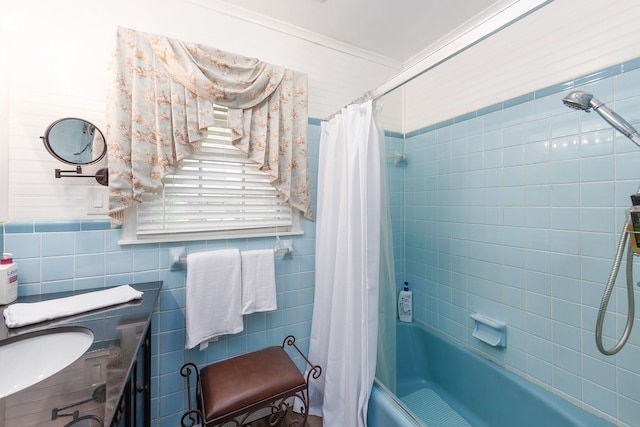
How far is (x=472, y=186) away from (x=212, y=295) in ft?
5.35

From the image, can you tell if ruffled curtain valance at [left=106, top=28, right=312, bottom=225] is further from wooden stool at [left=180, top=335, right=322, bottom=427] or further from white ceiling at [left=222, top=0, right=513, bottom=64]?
wooden stool at [left=180, top=335, right=322, bottom=427]

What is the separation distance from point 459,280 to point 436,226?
38 cm

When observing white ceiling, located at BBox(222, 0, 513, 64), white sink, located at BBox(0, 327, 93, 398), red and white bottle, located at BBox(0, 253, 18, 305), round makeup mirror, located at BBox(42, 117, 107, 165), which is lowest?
white sink, located at BBox(0, 327, 93, 398)

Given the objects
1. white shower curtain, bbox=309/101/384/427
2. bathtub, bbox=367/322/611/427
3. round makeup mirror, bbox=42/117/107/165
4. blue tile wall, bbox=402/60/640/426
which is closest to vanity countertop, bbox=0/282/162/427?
round makeup mirror, bbox=42/117/107/165

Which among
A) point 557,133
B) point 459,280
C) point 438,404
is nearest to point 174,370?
point 438,404

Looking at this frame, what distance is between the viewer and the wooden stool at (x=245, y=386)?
0.98 metres

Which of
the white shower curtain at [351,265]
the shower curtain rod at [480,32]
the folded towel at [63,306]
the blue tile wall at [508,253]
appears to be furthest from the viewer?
the white shower curtain at [351,265]

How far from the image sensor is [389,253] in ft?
4.17

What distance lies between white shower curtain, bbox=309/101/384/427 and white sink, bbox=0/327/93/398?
1.00 metres

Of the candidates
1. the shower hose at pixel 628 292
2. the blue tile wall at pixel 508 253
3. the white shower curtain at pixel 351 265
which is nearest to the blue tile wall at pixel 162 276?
the blue tile wall at pixel 508 253

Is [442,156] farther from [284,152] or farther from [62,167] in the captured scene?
[62,167]

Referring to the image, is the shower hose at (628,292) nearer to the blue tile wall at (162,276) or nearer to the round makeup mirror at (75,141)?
the blue tile wall at (162,276)

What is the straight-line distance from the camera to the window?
1.26m

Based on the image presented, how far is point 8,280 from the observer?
37.7 inches
